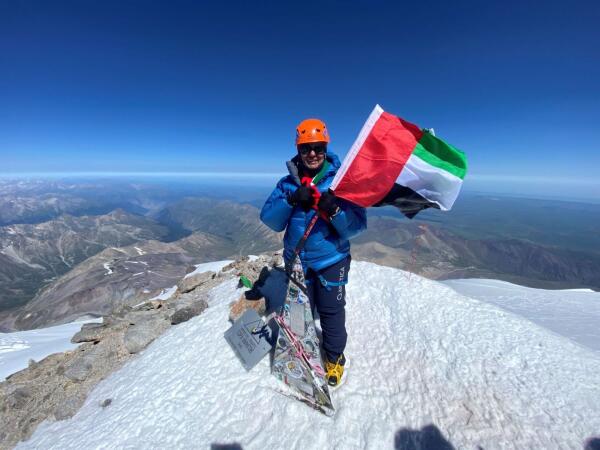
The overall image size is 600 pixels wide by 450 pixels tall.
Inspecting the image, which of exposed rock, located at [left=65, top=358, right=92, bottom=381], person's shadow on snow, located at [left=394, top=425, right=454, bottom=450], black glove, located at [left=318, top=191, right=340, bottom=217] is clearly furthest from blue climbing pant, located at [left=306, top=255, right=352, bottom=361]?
exposed rock, located at [left=65, top=358, right=92, bottom=381]

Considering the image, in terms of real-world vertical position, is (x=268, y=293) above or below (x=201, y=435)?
above

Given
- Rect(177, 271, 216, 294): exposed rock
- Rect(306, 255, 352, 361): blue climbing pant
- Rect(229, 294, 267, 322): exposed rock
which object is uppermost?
Rect(306, 255, 352, 361): blue climbing pant

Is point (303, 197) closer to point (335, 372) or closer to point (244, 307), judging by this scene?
point (335, 372)

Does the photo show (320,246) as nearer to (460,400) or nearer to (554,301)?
(460,400)

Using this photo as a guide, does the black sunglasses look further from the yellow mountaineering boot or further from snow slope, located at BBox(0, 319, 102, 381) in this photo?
snow slope, located at BBox(0, 319, 102, 381)

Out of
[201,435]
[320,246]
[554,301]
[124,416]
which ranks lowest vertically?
[124,416]

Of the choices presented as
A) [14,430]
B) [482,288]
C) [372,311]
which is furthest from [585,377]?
[14,430]
